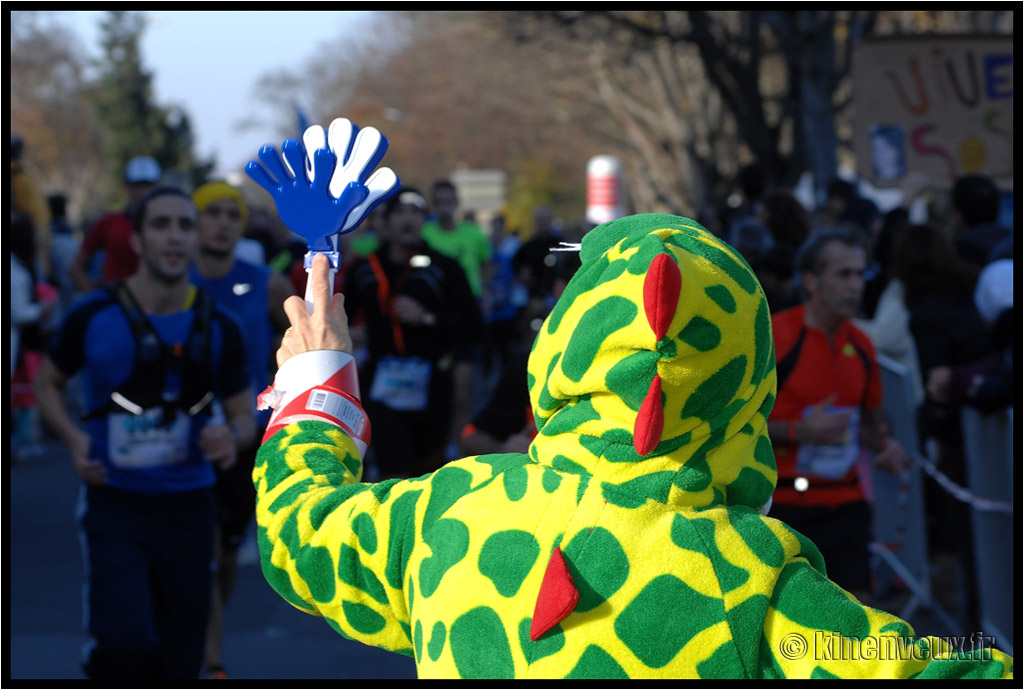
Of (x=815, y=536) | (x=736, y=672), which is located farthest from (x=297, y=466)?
(x=815, y=536)

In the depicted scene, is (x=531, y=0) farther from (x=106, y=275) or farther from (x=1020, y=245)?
(x=106, y=275)

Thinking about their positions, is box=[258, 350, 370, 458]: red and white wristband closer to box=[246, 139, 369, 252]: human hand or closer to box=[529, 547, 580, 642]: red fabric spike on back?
box=[246, 139, 369, 252]: human hand

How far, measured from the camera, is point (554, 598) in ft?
5.80

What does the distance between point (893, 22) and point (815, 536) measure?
51.6ft

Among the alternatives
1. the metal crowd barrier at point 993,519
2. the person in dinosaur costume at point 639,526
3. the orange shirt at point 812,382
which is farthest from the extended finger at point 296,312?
the metal crowd barrier at point 993,519

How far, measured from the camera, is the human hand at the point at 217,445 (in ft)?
15.3

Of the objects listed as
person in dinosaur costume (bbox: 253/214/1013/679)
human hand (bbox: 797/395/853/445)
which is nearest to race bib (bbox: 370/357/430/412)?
human hand (bbox: 797/395/853/445)

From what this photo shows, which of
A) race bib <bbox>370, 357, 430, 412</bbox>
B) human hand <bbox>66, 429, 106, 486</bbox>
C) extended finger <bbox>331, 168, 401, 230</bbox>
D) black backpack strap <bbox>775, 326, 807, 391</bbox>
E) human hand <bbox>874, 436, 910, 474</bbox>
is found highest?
extended finger <bbox>331, 168, 401, 230</bbox>

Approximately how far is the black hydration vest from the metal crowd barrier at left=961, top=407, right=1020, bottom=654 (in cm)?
311

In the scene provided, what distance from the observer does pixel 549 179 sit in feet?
180

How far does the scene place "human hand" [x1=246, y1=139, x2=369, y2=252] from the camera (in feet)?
6.75

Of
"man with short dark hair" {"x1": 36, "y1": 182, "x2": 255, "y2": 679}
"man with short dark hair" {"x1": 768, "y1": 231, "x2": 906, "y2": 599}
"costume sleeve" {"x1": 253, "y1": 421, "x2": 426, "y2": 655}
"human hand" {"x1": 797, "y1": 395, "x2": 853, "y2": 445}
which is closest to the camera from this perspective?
"costume sleeve" {"x1": 253, "y1": 421, "x2": 426, "y2": 655}
